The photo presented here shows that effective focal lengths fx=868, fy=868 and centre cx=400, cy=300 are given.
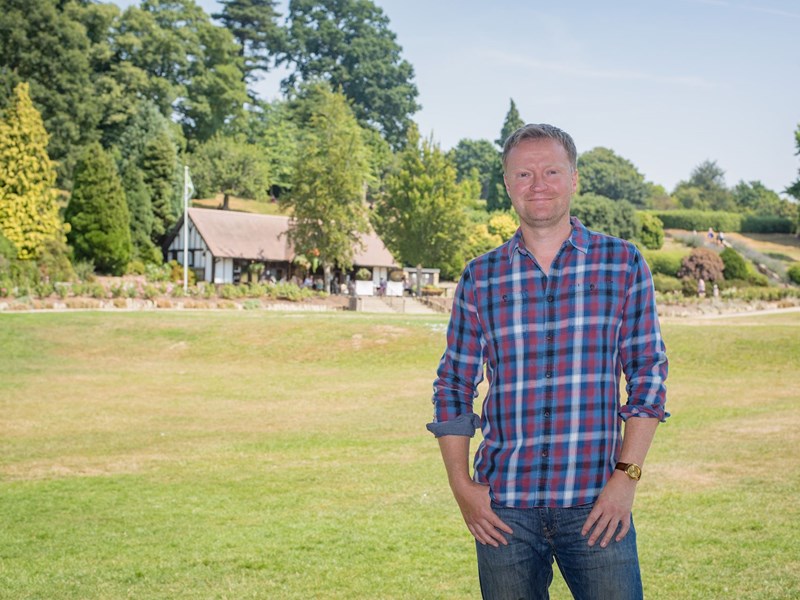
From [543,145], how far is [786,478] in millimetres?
8747

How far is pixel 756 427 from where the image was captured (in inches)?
579

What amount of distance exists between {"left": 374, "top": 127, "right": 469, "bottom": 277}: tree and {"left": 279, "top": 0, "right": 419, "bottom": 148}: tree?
1951 inches

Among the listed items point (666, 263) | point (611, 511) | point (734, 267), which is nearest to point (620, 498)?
point (611, 511)

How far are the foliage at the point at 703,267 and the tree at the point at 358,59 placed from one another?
53688 millimetres

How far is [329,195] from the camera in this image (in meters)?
54.1

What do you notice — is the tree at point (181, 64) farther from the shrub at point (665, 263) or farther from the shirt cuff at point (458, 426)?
the shirt cuff at point (458, 426)

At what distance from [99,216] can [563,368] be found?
54.3 meters

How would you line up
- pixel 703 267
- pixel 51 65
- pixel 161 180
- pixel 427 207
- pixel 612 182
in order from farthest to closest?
pixel 612 182, pixel 51 65, pixel 161 180, pixel 703 267, pixel 427 207

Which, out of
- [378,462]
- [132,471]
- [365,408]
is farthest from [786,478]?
[365,408]

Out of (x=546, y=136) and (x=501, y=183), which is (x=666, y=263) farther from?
(x=546, y=136)

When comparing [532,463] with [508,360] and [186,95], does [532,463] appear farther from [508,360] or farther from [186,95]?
[186,95]

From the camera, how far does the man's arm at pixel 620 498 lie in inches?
115

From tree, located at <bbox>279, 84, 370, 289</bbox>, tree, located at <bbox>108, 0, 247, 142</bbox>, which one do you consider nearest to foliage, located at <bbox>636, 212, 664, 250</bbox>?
tree, located at <bbox>279, 84, 370, 289</bbox>

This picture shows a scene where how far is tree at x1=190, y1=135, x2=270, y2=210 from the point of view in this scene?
71.9 metres
